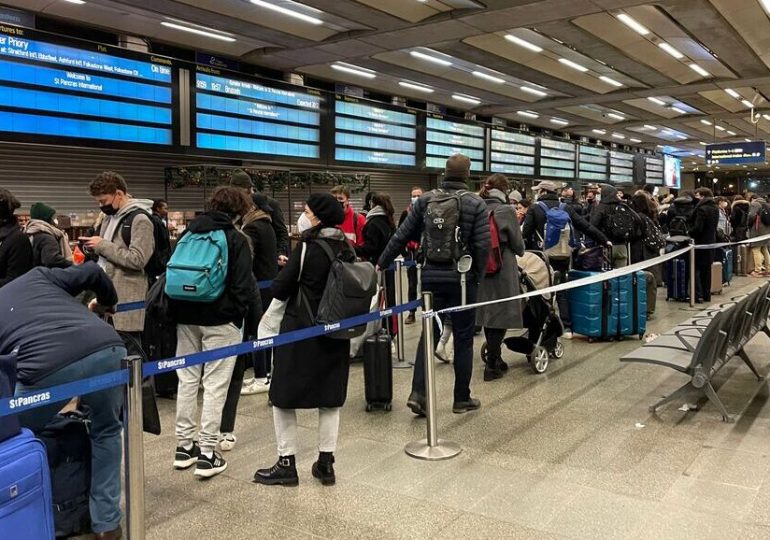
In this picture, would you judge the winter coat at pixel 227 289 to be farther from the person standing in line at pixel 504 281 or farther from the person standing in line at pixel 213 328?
the person standing in line at pixel 504 281

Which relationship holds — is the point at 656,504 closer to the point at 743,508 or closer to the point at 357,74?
the point at 743,508

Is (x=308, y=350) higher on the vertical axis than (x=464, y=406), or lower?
higher

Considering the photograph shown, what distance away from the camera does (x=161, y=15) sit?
24.7 ft

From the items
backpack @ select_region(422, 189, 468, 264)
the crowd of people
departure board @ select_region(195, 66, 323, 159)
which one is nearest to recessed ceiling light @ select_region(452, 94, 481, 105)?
departure board @ select_region(195, 66, 323, 159)

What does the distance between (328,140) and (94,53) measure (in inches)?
152

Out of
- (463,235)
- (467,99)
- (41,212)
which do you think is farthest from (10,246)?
(467,99)

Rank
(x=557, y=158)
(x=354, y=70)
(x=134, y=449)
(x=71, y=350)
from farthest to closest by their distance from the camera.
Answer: (x=557, y=158) → (x=354, y=70) → (x=71, y=350) → (x=134, y=449)

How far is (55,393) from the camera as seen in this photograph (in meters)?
2.36

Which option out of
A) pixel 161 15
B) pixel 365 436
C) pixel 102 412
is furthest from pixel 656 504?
pixel 161 15

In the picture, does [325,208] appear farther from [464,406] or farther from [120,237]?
[464,406]

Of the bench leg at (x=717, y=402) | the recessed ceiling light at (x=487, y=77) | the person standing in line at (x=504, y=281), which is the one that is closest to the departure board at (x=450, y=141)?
the recessed ceiling light at (x=487, y=77)

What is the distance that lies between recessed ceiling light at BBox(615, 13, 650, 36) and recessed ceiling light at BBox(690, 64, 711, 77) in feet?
8.24

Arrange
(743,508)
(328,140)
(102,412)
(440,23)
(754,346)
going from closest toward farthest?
(102,412) < (743,508) < (754,346) < (440,23) < (328,140)

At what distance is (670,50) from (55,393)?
35.6 ft
